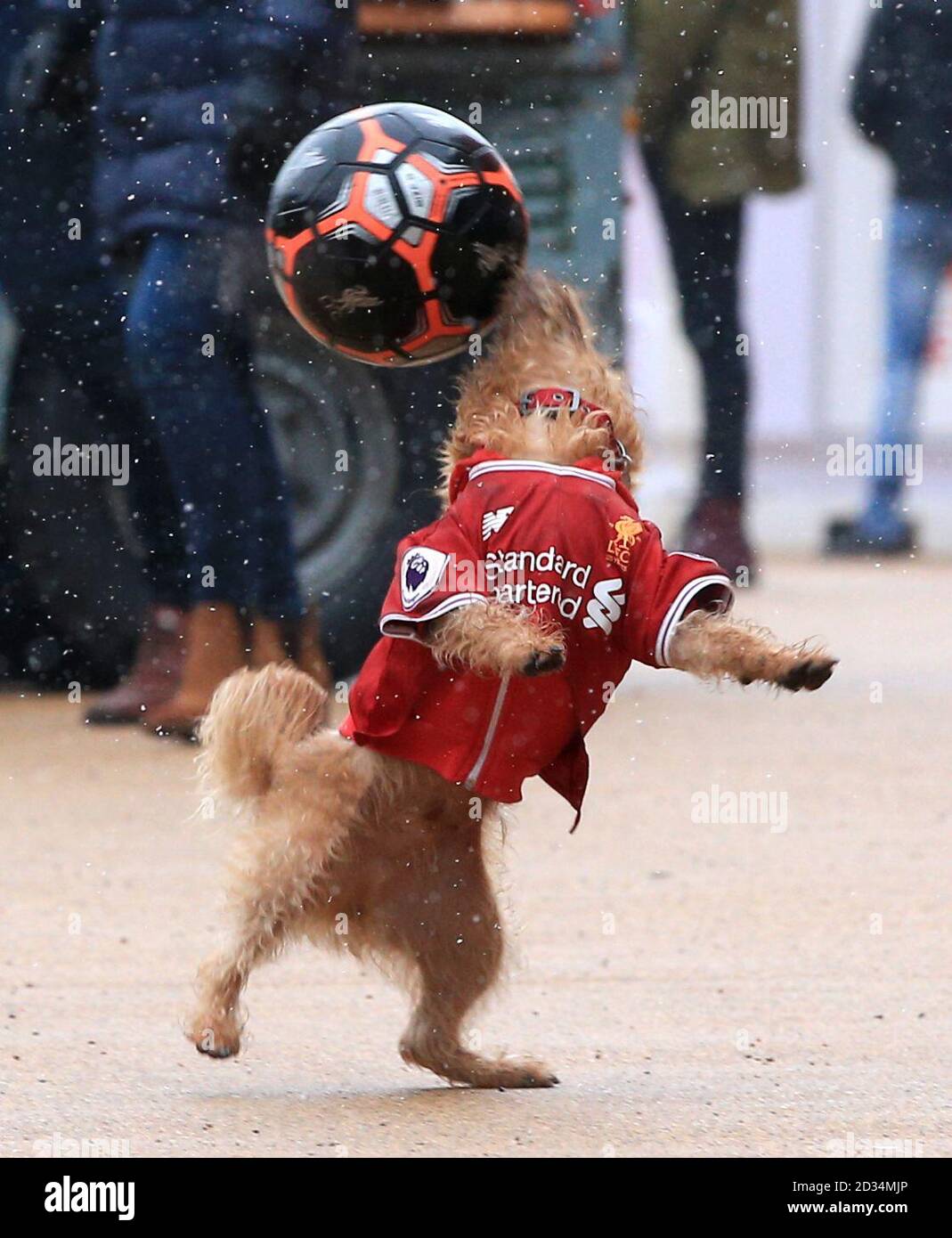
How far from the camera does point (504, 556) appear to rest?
137 inches

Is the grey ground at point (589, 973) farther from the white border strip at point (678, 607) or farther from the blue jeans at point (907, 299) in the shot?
the blue jeans at point (907, 299)

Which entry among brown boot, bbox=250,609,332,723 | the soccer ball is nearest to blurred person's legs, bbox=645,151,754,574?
brown boot, bbox=250,609,332,723

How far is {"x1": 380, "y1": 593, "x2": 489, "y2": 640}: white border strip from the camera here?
337 centimetres

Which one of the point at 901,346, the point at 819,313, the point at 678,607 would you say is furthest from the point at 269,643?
the point at 819,313

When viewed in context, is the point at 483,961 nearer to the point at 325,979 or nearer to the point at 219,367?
the point at 325,979

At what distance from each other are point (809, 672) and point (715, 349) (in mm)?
8299

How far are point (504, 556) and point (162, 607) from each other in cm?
391

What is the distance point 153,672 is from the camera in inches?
285

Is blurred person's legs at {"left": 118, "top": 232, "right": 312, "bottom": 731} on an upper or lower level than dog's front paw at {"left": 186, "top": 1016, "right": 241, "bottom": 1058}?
upper

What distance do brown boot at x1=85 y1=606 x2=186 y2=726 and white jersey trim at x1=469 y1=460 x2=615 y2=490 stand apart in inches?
145

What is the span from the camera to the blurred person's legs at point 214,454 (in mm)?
6719

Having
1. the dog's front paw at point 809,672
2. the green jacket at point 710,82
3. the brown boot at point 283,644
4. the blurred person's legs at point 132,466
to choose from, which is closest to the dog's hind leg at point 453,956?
the dog's front paw at point 809,672

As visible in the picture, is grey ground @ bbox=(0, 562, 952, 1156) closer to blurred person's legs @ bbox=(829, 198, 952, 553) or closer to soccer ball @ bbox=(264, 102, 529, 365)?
soccer ball @ bbox=(264, 102, 529, 365)

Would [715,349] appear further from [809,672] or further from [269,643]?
[809,672]
